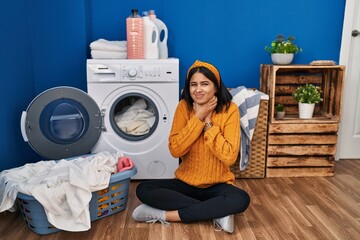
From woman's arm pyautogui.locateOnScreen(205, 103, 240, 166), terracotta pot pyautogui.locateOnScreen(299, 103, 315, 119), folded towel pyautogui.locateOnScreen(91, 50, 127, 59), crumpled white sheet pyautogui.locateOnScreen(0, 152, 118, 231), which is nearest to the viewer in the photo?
crumpled white sheet pyautogui.locateOnScreen(0, 152, 118, 231)

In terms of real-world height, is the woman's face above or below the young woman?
above

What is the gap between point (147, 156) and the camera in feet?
7.09

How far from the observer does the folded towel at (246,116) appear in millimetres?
2076

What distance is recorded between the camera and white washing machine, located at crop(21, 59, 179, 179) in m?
1.96

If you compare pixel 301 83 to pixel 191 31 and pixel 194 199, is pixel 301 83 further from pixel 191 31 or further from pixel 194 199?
pixel 194 199

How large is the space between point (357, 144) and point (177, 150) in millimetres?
1758

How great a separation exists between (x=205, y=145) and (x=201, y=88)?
29 centimetres

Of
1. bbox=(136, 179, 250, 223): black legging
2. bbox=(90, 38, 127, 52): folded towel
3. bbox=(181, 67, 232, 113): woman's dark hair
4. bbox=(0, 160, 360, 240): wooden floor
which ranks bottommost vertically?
bbox=(0, 160, 360, 240): wooden floor

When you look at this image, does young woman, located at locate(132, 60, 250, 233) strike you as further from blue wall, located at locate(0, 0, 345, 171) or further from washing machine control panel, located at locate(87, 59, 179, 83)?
blue wall, located at locate(0, 0, 345, 171)

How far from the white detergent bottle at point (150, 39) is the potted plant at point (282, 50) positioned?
31.3 inches

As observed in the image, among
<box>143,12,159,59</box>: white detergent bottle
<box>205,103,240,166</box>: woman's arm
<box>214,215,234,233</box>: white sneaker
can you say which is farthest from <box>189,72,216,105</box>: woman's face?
<box>143,12,159,59</box>: white detergent bottle

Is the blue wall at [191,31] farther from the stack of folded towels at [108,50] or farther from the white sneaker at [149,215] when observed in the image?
the white sneaker at [149,215]

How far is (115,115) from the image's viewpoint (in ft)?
7.17

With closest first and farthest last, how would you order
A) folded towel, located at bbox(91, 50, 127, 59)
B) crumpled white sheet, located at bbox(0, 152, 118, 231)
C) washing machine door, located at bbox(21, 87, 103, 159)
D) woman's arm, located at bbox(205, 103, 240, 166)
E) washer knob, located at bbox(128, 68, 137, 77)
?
crumpled white sheet, located at bbox(0, 152, 118, 231), woman's arm, located at bbox(205, 103, 240, 166), washing machine door, located at bbox(21, 87, 103, 159), washer knob, located at bbox(128, 68, 137, 77), folded towel, located at bbox(91, 50, 127, 59)
